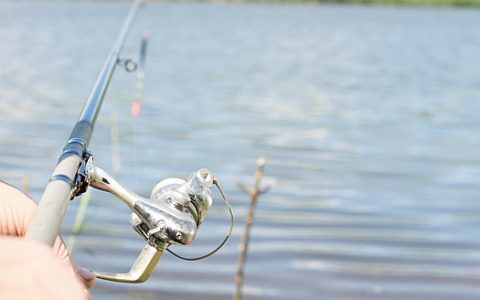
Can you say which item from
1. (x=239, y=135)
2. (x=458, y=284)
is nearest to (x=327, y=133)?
(x=239, y=135)

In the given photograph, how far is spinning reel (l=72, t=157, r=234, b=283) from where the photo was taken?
137 centimetres

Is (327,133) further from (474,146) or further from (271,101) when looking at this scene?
(271,101)

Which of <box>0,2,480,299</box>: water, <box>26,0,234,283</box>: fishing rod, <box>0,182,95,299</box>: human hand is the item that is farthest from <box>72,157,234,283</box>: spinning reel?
<box>0,2,480,299</box>: water

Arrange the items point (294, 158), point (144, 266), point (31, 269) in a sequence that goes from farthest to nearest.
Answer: point (294, 158), point (144, 266), point (31, 269)

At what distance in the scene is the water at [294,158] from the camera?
7254mm

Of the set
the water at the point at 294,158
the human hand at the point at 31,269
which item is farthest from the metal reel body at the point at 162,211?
the water at the point at 294,158

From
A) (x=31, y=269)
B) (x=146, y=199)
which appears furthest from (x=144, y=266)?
(x=31, y=269)

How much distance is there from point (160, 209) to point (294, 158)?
11.0 metres

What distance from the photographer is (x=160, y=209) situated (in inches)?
54.3

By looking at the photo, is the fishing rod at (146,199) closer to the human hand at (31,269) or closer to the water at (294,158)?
the human hand at (31,269)

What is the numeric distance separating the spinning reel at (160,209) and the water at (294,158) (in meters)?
5.06

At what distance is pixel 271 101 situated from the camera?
1934 centimetres

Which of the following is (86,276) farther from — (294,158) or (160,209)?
(294,158)

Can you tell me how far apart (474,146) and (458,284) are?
7.07 m
